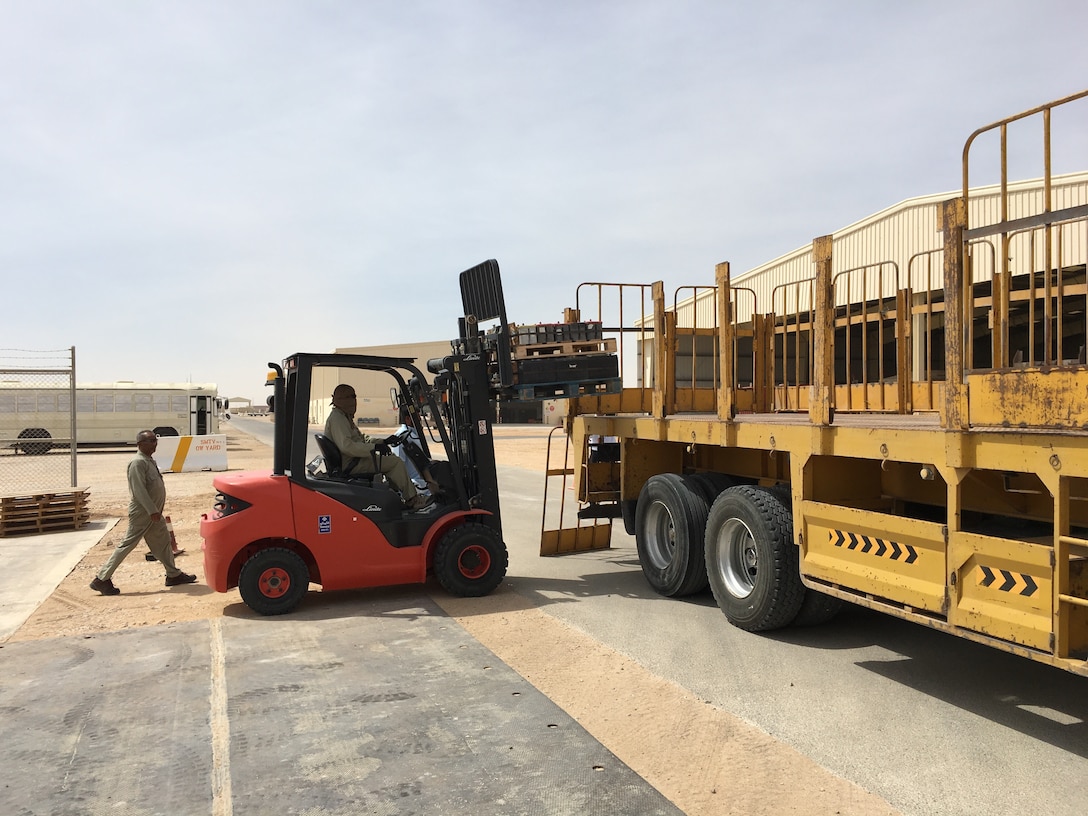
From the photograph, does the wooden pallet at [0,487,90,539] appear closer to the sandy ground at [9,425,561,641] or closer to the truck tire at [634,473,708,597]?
the sandy ground at [9,425,561,641]

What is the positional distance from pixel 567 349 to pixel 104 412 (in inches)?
1198

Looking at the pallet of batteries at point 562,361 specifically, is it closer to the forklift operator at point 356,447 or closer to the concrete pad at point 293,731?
the forklift operator at point 356,447

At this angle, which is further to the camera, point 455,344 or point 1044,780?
point 455,344

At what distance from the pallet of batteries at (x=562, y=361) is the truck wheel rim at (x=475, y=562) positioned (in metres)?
1.50

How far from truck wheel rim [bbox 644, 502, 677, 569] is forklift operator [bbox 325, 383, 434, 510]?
2.14m

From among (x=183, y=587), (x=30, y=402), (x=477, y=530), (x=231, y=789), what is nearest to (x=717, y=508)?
(x=477, y=530)

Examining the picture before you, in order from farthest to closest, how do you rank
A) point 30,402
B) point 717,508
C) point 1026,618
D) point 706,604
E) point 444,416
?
1. point 30,402
2. point 444,416
3. point 706,604
4. point 717,508
5. point 1026,618

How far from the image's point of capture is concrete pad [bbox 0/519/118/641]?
7.61m

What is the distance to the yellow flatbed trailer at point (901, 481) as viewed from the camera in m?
3.93

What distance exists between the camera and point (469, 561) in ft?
25.0

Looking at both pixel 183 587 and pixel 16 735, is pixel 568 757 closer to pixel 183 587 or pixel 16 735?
pixel 16 735

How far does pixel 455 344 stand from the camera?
28.1ft

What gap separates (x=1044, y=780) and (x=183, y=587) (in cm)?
764

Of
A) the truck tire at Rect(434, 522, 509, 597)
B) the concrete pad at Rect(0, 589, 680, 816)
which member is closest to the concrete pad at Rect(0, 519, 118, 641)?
the concrete pad at Rect(0, 589, 680, 816)
